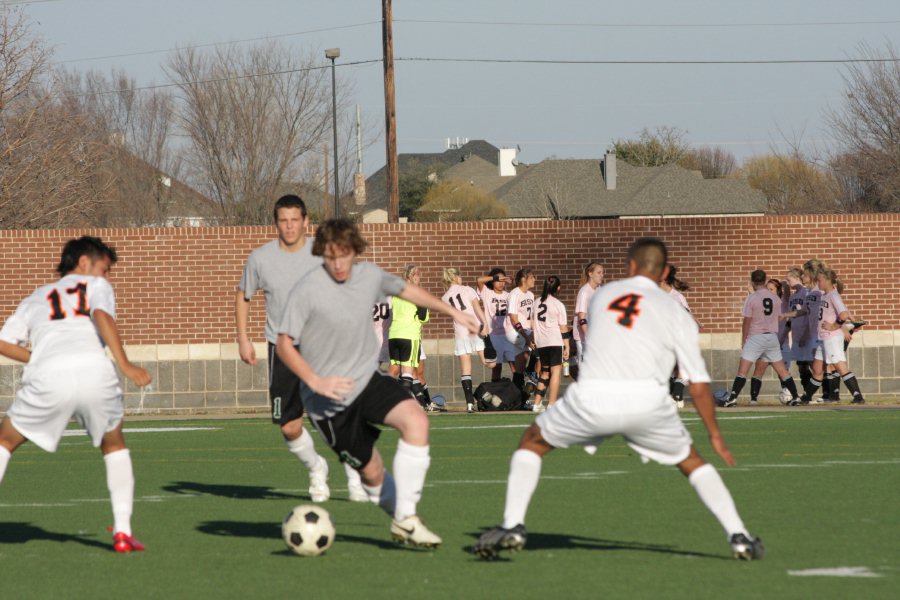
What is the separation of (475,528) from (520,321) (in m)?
12.9

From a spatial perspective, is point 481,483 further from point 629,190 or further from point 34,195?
point 629,190

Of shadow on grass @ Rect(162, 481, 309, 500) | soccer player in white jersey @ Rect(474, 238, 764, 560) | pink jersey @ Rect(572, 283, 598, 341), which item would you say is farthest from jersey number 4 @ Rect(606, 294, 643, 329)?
pink jersey @ Rect(572, 283, 598, 341)

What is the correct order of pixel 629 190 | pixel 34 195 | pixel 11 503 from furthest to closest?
pixel 629 190 < pixel 34 195 < pixel 11 503

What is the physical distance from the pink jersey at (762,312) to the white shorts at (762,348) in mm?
79

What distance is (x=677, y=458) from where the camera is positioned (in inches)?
303

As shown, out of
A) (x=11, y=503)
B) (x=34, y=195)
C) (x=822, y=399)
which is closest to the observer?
(x=11, y=503)

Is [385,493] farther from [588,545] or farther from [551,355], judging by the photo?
[551,355]

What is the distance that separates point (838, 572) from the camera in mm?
7484

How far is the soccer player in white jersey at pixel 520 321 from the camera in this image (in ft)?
71.4

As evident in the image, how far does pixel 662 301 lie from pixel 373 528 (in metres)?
2.86

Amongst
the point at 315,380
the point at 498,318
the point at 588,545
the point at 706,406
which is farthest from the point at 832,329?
the point at 315,380

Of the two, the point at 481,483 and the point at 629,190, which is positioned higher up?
the point at 629,190

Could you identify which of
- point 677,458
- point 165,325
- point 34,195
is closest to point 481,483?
point 677,458

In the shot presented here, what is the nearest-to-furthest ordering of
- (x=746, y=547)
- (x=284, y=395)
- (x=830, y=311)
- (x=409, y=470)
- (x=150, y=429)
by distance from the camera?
(x=746, y=547) → (x=409, y=470) → (x=284, y=395) → (x=150, y=429) → (x=830, y=311)
